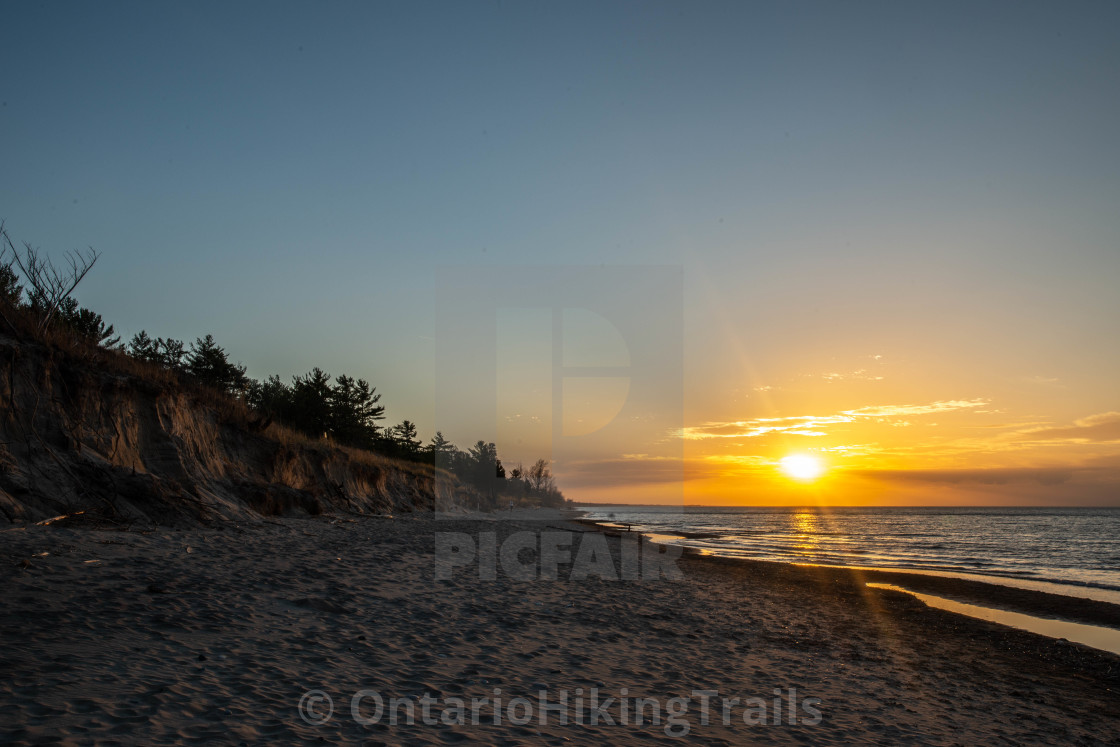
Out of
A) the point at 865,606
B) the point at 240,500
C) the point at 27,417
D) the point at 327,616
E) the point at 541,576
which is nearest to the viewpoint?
the point at 327,616

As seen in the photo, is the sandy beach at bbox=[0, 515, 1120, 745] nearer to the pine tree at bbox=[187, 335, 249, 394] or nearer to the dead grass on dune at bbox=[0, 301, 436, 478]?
the dead grass on dune at bbox=[0, 301, 436, 478]

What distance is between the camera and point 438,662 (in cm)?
696

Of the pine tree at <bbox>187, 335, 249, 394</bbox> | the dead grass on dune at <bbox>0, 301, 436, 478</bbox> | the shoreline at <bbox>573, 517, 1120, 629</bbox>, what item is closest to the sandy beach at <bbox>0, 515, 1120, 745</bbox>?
the shoreline at <bbox>573, 517, 1120, 629</bbox>

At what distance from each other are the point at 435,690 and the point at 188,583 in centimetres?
497

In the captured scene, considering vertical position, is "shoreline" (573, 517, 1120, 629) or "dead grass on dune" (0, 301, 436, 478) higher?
"dead grass on dune" (0, 301, 436, 478)

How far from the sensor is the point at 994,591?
19531 millimetres

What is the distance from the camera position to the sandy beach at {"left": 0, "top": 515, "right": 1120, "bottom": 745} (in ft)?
16.1

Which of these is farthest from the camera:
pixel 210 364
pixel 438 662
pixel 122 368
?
pixel 210 364

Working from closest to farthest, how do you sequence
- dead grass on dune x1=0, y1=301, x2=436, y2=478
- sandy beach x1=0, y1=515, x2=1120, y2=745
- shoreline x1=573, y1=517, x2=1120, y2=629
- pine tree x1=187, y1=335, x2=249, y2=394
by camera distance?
sandy beach x1=0, y1=515, x2=1120, y2=745 → dead grass on dune x1=0, y1=301, x2=436, y2=478 → shoreline x1=573, y1=517, x2=1120, y2=629 → pine tree x1=187, y1=335, x2=249, y2=394

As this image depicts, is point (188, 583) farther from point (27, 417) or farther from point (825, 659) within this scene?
point (825, 659)

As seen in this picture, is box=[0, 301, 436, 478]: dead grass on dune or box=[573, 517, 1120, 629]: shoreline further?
box=[573, 517, 1120, 629]: shoreline

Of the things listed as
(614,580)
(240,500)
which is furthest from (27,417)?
(614,580)

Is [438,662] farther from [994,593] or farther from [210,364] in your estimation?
[210,364]

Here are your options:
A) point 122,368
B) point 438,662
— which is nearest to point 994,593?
point 438,662
